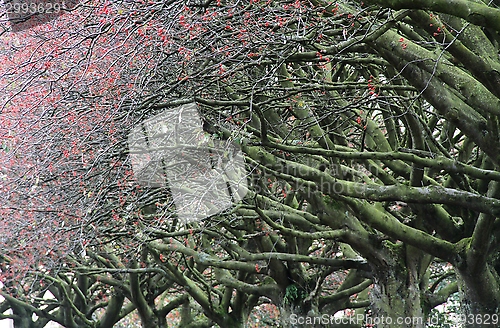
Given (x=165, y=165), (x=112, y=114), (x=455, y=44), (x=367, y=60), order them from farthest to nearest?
1. (x=165, y=165)
2. (x=367, y=60)
3. (x=112, y=114)
4. (x=455, y=44)

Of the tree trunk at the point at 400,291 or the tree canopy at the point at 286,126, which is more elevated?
the tree canopy at the point at 286,126

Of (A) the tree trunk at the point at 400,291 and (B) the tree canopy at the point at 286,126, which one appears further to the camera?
(A) the tree trunk at the point at 400,291

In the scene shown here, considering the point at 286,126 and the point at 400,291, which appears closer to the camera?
the point at 400,291

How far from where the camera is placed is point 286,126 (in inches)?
412

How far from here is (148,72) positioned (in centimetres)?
637

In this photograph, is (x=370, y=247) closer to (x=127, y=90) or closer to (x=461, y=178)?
(x=461, y=178)

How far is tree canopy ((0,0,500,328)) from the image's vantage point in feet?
20.1

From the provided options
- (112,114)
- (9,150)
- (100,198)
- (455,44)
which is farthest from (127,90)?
(455,44)

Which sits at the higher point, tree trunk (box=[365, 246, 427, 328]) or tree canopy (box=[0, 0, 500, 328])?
tree canopy (box=[0, 0, 500, 328])

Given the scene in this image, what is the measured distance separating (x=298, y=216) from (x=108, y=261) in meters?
5.97

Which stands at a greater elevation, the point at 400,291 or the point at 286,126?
the point at 286,126

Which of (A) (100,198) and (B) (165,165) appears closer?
(A) (100,198)

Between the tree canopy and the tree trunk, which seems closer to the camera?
the tree canopy

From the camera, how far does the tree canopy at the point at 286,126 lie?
6113mm
